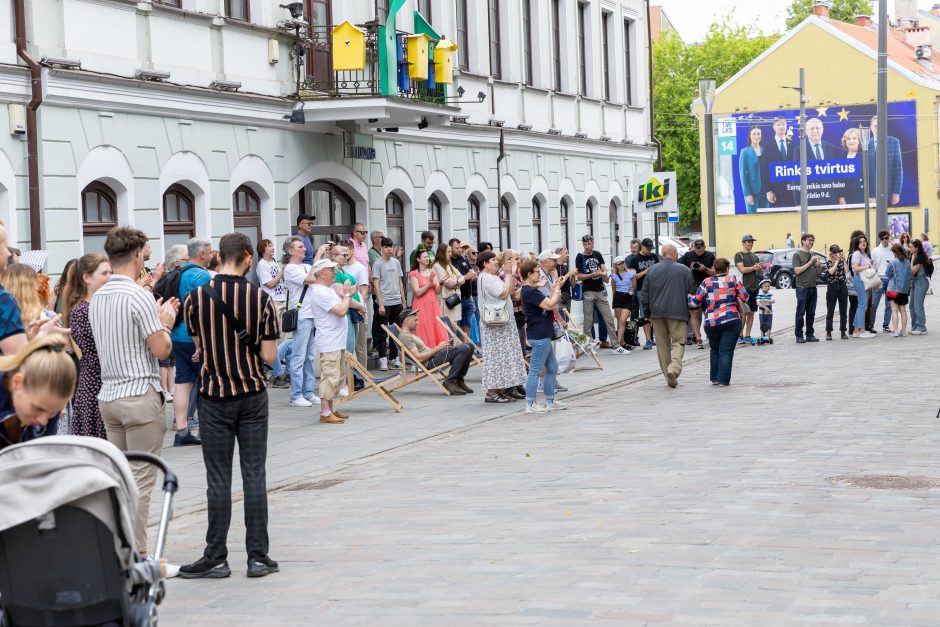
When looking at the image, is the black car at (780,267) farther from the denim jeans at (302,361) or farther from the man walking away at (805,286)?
the denim jeans at (302,361)

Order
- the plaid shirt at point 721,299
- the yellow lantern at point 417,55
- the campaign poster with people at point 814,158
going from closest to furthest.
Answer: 1. the plaid shirt at point 721,299
2. the yellow lantern at point 417,55
3. the campaign poster with people at point 814,158

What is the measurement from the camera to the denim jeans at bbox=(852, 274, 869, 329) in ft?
84.2

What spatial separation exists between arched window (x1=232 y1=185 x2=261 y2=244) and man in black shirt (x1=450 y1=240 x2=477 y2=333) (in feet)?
10.7

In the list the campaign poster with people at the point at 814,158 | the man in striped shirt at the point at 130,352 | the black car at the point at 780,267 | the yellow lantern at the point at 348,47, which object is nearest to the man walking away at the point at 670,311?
the yellow lantern at the point at 348,47

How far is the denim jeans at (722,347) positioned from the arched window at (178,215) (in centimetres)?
695

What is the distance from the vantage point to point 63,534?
4.71 metres

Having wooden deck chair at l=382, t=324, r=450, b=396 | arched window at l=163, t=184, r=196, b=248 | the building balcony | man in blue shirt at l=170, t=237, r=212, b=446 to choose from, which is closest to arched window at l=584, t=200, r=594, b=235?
the building balcony

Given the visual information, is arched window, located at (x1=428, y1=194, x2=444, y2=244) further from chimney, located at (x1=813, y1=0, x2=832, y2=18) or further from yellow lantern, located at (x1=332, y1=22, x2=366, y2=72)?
chimney, located at (x1=813, y1=0, x2=832, y2=18)

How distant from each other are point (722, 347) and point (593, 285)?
587cm

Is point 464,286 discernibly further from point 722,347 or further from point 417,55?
point 722,347

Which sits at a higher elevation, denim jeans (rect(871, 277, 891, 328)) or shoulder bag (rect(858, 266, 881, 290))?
shoulder bag (rect(858, 266, 881, 290))

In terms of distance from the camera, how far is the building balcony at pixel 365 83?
69.3 ft

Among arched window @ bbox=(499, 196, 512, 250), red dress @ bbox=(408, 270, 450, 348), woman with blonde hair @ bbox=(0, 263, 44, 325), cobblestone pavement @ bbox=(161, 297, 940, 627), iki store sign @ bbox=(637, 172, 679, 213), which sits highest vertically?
iki store sign @ bbox=(637, 172, 679, 213)

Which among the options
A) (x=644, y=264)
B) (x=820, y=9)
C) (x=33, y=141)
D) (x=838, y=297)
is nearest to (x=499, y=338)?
(x=33, y=141)
